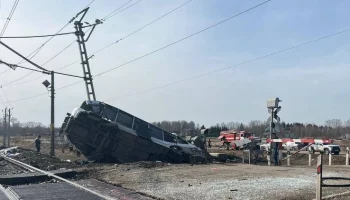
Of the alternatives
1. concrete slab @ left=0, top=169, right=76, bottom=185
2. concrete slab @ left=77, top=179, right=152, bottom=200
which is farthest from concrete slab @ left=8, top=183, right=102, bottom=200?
concrete slab @ left=0, top=169, right=76, bottom=185

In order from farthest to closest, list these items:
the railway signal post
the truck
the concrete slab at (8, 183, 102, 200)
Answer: the railway signal post
the truck
the concrete slab at (8, 183, 102, 200)

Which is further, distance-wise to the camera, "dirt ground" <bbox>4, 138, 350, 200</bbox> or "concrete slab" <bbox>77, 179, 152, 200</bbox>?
"concrete slab" <bbox>77, 179, 152, 200</bbox>

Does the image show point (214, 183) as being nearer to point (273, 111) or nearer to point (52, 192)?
point (52, 192)

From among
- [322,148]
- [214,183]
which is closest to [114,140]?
[214,183]

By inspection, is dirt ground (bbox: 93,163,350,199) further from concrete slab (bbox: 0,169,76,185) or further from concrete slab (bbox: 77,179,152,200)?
concrete slab (bbox: 0,169,76,185)

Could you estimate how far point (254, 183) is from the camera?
487 inches

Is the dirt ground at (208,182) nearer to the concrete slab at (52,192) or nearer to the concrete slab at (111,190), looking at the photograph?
the concrete slab at (111,190)

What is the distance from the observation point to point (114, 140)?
22156mm

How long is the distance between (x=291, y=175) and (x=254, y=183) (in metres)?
2.13

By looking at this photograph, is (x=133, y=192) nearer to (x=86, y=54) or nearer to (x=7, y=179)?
(x=7, y=179)

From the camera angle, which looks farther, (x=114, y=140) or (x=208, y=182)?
(x=114, y=140)

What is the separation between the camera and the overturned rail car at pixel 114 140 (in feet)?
72.1

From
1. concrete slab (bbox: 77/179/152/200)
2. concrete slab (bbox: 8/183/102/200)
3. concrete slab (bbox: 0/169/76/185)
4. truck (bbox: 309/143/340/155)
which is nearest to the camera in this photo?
concrete slab (bbox: 77/179/152/200)

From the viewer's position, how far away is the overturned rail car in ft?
72.1
